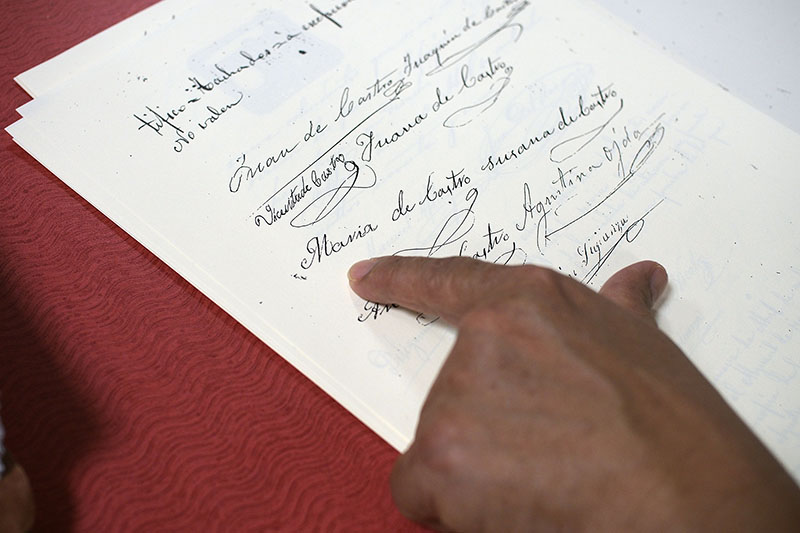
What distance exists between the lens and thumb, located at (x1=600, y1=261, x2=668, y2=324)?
427 millimetres

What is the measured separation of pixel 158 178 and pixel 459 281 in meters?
0.23

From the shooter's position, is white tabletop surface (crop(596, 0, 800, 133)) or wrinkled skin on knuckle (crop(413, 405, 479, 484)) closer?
wrinkled skin on knuckle (crop(413, 405, 479, 484))

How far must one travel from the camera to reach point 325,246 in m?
0.45

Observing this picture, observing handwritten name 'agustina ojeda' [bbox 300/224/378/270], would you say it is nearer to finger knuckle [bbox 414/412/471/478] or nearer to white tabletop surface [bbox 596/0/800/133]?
finger knuckle [bbox 414/412/471/478]

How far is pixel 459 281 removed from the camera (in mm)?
386

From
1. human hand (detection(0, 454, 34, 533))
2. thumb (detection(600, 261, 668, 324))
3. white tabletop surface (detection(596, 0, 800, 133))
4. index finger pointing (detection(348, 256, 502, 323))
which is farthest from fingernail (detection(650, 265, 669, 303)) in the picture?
human hand (detection(0, 454, 34, 533))

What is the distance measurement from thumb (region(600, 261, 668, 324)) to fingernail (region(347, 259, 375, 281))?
16 centimetres

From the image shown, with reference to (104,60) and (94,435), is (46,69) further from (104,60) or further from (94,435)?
(94,435)

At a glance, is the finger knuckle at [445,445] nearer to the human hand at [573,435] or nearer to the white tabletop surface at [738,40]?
the human hand at [573,435]

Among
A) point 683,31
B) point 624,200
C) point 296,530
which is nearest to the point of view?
point 296,530

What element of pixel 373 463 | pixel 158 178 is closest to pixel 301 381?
pixel 373 463

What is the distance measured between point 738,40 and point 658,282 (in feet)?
1.06

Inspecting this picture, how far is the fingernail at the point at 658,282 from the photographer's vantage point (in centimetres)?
45

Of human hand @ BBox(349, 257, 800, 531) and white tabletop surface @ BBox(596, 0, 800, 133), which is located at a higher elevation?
white tabletop surface @ BBox(596, 0, 800, 133)
